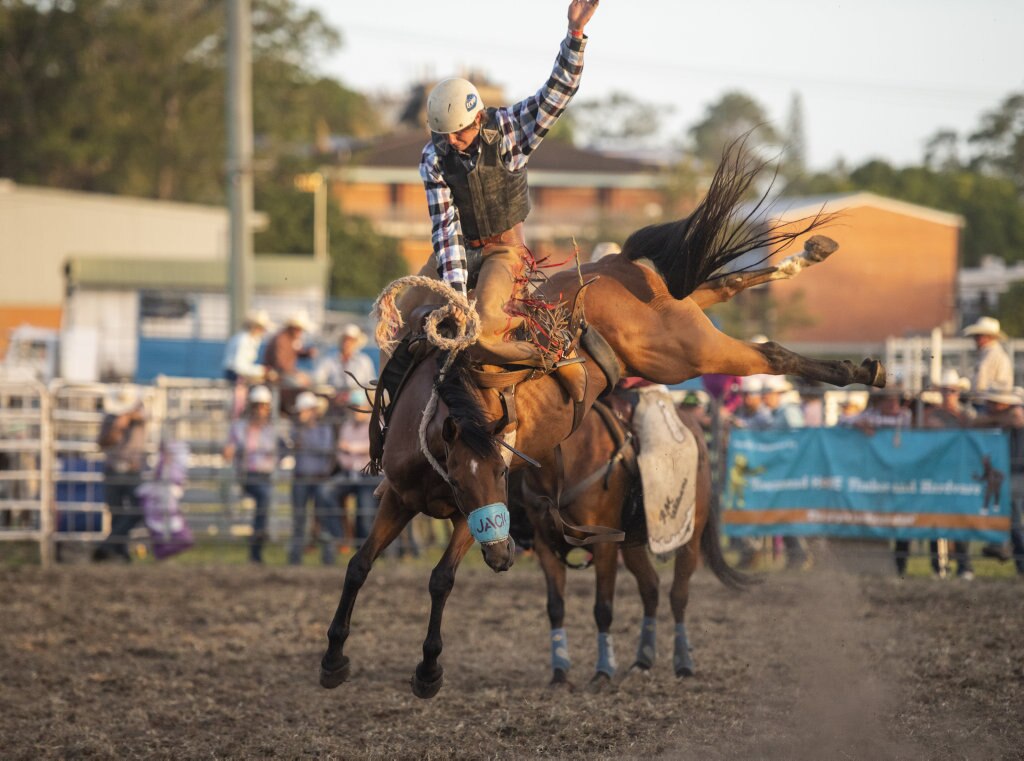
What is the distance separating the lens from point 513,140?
610cm

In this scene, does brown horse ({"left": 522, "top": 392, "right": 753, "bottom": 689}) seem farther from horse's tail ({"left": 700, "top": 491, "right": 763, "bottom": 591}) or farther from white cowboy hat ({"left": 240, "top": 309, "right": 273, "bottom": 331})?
white cowboy hat ({"left": 240, "top": 309, "right": 273, "bottom": 331})

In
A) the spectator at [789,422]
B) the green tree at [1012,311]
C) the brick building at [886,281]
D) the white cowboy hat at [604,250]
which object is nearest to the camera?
the white cowboy hat at [604,250]

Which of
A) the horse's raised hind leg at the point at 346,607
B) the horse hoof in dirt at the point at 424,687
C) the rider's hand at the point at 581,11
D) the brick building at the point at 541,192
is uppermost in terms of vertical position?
the brick building at the point at 541,192

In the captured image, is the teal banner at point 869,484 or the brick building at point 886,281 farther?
the brick building at point 886,281

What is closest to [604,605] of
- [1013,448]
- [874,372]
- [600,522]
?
[600,522]

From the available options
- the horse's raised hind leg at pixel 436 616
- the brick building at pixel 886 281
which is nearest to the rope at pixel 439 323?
the horse's raised hind leg at pixel 436 616

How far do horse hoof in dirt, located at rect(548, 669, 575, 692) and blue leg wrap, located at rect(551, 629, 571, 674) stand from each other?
3 centimetres

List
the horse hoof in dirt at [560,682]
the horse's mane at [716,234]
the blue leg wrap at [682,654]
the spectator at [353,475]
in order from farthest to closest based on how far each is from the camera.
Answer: the spectator at [353,475] → the blue leg wrap at [682,654] → the horse hoof in dirt at [560,682] → the horse's mane at [716,234]

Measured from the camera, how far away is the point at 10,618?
930 cm

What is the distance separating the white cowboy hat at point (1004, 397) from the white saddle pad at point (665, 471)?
4.25m

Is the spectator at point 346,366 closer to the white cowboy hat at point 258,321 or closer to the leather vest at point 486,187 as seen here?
the white cowboy hat at point 258,321

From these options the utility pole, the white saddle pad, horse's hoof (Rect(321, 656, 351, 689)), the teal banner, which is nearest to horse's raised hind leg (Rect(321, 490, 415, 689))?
horse's hoof (Rect(321, 656, 351, 689))

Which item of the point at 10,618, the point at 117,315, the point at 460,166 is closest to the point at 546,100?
the point at 460,166

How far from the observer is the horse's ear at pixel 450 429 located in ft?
17.6
